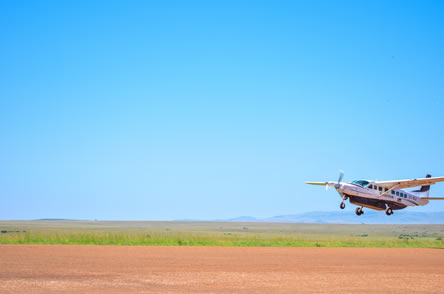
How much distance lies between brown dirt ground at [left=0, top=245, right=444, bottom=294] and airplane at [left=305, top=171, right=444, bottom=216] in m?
12.3

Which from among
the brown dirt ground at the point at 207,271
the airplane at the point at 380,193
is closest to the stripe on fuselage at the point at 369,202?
the airplane at the point at 380,193

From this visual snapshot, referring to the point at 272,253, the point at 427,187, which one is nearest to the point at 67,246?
the point at 272,253

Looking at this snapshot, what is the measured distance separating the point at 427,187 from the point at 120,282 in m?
43.1

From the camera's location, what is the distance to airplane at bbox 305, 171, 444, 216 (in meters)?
53.3

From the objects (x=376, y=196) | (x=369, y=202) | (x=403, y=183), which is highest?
(x=403, y=183)

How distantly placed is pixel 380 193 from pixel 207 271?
30901 millimetres

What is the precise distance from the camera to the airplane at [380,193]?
53.3 meters

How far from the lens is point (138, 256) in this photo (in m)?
35.1

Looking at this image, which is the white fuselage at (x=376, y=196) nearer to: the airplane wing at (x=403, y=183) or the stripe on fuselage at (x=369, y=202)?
the stripe on fuselage at (x=369, y=202)

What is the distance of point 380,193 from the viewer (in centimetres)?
5509

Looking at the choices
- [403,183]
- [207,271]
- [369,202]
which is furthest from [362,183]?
[207,271]

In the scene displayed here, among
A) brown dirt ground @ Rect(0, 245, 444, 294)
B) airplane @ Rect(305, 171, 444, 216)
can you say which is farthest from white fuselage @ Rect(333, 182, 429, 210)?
brown dirt ground @ Rect(0, 245, 444, 294)

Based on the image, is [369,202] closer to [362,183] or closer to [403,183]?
[362,183]

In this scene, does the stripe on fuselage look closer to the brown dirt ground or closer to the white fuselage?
the white fuselage
